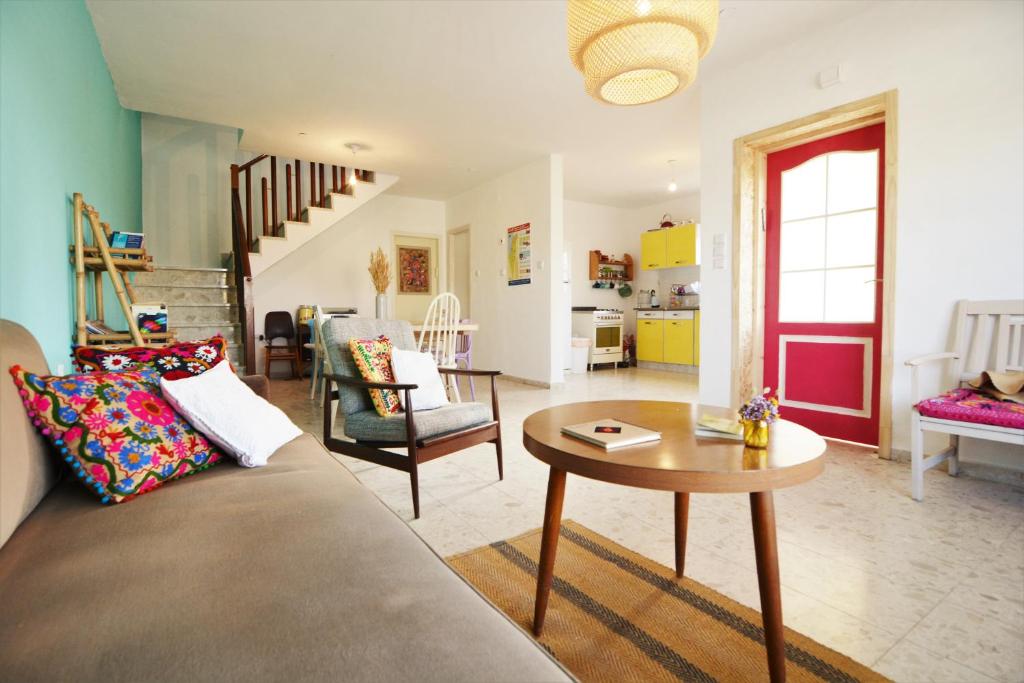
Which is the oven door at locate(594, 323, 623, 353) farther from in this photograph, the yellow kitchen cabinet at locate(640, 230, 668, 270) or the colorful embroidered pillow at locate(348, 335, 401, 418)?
the colorful embroidered pillow at locate(348, 335, 401, 418)

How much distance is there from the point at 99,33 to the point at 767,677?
5099 millimetres

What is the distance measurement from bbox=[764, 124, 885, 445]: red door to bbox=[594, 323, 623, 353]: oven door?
4.03 metres

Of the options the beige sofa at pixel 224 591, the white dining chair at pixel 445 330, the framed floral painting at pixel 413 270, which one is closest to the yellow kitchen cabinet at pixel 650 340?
the framed floral painting at pixel 413 270

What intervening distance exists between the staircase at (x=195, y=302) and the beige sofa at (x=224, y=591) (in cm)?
365

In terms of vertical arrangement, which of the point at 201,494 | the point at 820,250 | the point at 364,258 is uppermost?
the point at 364,258

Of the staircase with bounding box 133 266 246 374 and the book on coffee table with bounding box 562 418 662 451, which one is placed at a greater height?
the staircase with bounding box 133 266 246 374

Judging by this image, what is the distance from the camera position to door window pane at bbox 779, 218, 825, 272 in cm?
348

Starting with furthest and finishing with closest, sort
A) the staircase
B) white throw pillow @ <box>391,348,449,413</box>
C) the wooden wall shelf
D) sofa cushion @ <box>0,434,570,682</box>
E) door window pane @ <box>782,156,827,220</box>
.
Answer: the wooden wall shelf < the staircase < door window pane @ <box>782,156,827,220</box> < white throw pillow @ <box>391,348,449,413</box> < sofa cushion @ <box>0,434,570,682</box>

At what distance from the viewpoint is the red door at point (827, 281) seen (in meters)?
3.22

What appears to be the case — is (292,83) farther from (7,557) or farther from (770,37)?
(7,557)

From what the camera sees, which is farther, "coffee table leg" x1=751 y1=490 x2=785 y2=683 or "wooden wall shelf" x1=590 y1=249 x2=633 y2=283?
"wooden wall shelf" x1=590 y1=249 x2=633 y2=283

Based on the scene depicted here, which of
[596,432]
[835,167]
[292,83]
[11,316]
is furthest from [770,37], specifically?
[11,316]

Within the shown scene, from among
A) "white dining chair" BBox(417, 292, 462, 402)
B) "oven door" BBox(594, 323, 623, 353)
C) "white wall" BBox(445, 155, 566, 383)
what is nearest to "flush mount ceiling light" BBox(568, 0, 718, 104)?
"white dining chair" BBox(417, 292, 462, 402)

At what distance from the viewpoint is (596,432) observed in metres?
1.40
